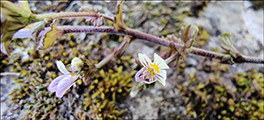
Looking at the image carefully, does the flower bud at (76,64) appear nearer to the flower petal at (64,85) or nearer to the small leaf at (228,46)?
the flower petal at (64,85)

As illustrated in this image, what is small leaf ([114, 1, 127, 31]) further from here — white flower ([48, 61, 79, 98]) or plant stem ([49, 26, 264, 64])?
white flower ([48, 61, 79, 98])

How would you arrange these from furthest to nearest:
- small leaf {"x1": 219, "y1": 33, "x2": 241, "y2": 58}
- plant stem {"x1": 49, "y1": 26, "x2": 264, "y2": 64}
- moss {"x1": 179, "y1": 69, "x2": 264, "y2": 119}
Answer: moss {"x1": 179, "y1": 69, "x2": 264, "y2": 119} → small leaf {"x1": 219, "y1": 33, "x2": 241, "y2": 58} → plant stem {"x1": 49, "y1": 26, "x2": 264, "y2": 64}

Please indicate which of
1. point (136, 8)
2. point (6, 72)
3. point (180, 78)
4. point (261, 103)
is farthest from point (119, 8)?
point (261, 103)

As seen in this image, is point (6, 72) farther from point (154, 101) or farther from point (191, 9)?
point (191, 9)

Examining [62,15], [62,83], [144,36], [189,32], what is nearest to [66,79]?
[62,83]

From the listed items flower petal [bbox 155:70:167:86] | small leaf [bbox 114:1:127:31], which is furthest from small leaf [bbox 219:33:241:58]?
small leaf [bbox 114:1:127:31]

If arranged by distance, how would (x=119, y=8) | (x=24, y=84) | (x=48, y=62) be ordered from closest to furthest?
(x=119, y=8)
(x=24, y=84)
(x=48, y=62)

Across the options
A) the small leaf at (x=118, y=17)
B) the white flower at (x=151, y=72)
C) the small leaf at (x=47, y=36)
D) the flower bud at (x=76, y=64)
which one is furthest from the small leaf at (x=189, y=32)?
the small leaf at (x=47, y=36)
